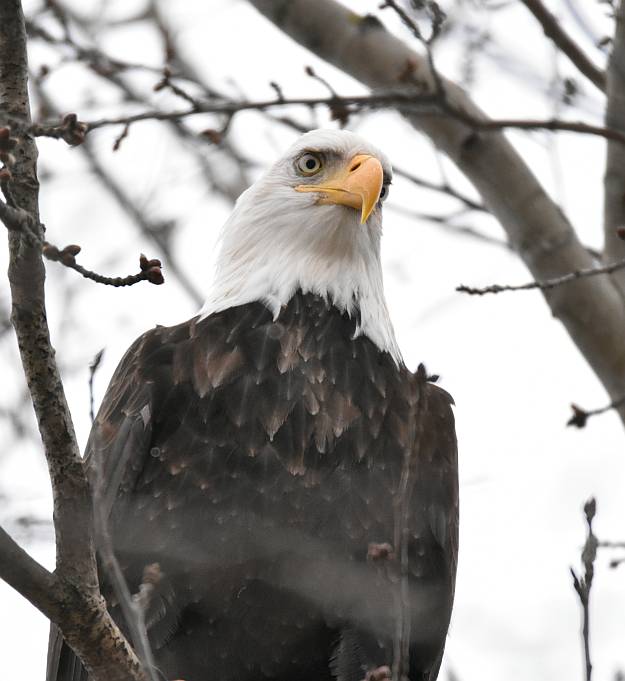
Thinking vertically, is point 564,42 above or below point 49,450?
above

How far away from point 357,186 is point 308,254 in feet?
1.10

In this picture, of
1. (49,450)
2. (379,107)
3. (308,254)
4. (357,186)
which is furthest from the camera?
(308,254)

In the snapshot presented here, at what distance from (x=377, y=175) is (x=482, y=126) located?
4.60ft

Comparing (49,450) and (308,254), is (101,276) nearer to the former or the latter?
(49,450)

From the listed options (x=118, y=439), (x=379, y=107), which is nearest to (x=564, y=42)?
(x=379, y=107)

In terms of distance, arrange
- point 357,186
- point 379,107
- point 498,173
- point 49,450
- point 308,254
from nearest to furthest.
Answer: point 49,450 → point 379,107 → point 357,186 → point 308,254 → point 498,173

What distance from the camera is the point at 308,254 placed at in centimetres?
496

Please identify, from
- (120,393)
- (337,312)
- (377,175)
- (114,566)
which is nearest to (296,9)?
(377,175)

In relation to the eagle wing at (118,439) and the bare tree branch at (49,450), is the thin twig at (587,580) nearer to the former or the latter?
the bare tree branch at (49,450)

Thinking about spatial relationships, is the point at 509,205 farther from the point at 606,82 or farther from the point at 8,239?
the point at 8,239

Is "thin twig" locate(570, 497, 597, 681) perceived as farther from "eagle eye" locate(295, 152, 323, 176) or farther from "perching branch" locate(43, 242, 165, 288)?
"eagle eye" locate(295, 152, 323, 176)

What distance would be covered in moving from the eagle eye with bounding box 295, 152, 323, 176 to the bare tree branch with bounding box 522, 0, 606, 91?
1148mm

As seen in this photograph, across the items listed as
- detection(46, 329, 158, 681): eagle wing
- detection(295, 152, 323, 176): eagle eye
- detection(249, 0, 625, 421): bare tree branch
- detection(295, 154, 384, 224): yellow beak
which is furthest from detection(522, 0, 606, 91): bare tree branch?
detection(46, 329, 158, 681): eagle wing

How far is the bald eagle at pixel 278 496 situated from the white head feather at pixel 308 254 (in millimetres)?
126
